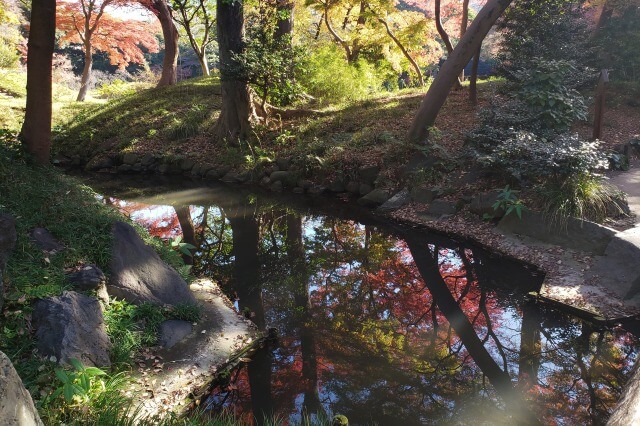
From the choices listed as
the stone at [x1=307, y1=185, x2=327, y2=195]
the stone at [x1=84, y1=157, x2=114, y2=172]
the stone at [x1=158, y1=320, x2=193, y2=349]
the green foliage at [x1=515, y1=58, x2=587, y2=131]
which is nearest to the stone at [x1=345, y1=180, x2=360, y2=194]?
the stone at [x1=307, y1=185, x2=327, y2=195]

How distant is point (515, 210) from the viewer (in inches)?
286

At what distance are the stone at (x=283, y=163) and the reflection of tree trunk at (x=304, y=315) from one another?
2.75 m

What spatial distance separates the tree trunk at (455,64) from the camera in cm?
880

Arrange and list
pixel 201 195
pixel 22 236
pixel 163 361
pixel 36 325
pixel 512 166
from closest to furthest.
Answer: pixel 36 325 < pixel 163 361 < pixel 22 236 < pixel 512 166 < pixel 201 195

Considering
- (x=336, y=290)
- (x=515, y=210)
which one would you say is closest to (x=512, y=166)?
(x=515, y=210)

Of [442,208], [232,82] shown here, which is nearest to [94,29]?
[232,82]

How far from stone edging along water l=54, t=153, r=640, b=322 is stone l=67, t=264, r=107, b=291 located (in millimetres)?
5091

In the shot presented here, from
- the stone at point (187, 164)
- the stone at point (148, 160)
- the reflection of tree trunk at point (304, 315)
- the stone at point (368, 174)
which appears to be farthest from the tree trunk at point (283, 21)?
the reflection of tree trunk at point (304, 315)

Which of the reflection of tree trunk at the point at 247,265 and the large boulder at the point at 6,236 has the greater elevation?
the large boulder at the point at 6,236

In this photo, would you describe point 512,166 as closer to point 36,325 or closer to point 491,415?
point 491,415

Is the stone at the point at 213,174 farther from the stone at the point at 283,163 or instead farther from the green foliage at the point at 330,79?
the green foliage at the point at 330,79

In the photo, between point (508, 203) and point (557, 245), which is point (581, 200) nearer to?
point (557, 245)

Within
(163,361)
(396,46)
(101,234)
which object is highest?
(396,46)

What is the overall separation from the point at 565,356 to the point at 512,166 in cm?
→ 395
